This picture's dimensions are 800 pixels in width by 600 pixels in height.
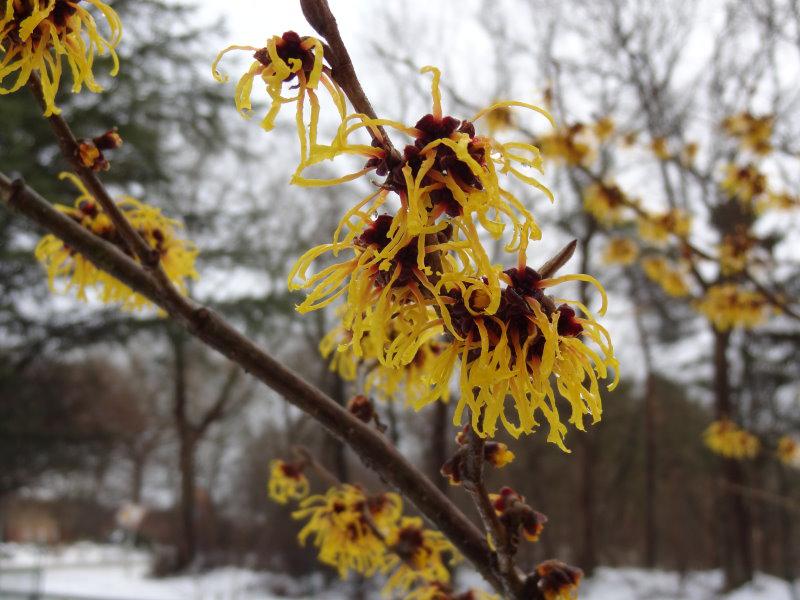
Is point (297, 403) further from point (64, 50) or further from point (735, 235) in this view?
point (735, 235)

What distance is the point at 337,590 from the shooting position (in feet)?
26.2

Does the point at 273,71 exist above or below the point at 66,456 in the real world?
below

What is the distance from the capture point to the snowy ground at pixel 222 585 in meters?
6.03

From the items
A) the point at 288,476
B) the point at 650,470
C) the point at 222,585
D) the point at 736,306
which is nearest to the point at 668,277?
the point at 736,306

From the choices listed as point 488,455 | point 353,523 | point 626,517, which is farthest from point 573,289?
point 626,517

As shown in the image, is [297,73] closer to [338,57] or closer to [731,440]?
[338,57]

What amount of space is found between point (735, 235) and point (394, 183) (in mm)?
3222

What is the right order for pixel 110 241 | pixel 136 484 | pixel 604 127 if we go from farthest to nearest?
pixel 136 484 < pixel 604 127 < pixel 110 241

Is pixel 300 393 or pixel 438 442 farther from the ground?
pixel 438 442

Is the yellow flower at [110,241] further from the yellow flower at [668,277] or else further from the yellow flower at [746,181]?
the yellow flower at [668,277]

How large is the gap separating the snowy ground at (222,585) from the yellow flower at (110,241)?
5.10 m

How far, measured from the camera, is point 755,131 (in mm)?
3281

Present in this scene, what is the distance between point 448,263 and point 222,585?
8.89 m

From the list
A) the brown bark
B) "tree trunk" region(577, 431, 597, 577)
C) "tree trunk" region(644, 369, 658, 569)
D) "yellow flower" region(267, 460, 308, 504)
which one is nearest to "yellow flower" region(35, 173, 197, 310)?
"yellow flower" region(267, 460, 308, 504)
